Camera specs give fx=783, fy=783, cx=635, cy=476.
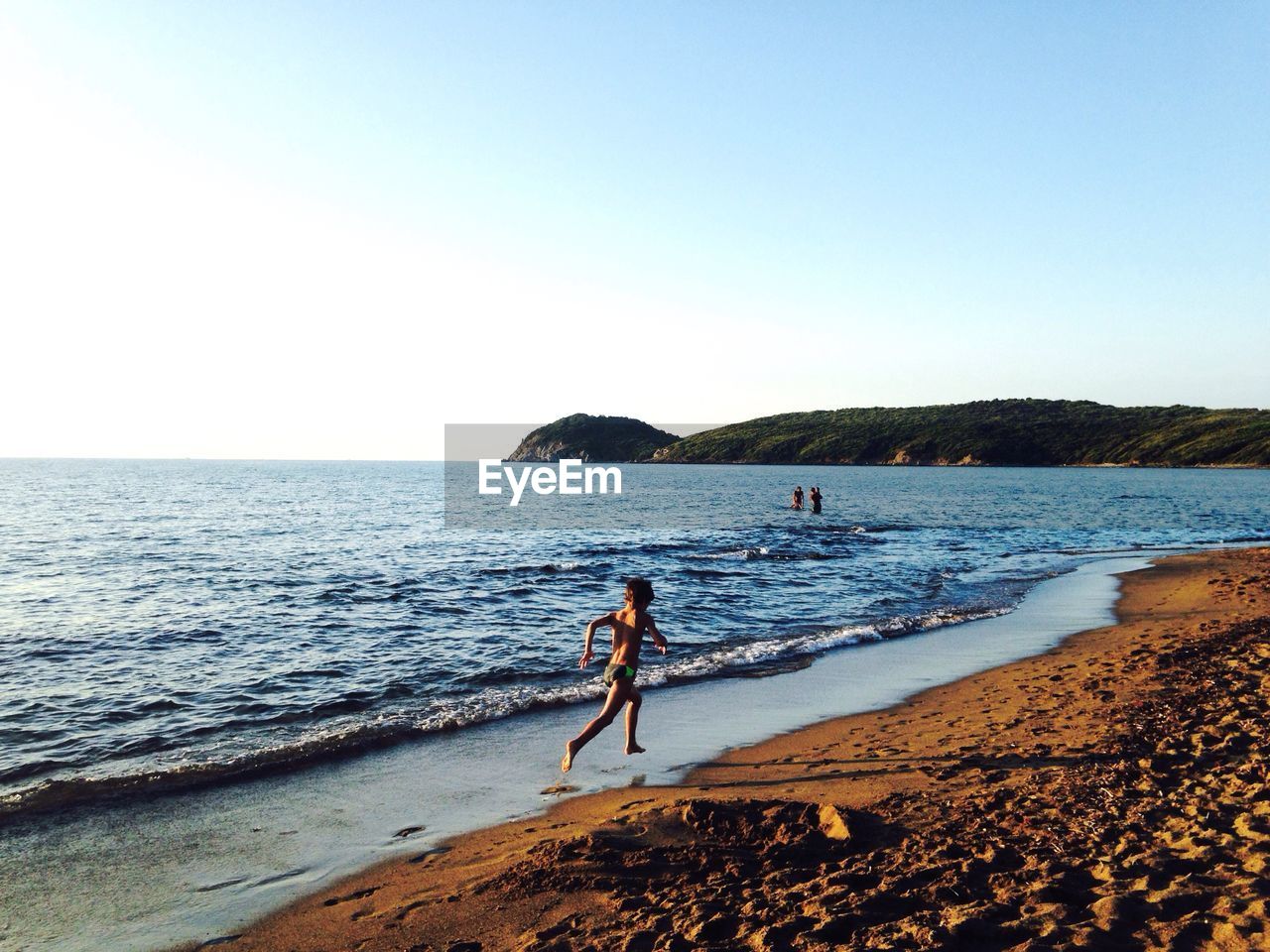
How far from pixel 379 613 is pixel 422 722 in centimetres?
915

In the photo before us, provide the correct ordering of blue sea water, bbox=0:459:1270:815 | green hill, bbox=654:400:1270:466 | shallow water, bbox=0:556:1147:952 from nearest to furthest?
shallow water, bbox=0:556:1147:952
blue sea water, bbox=0:459:1270:815
green hill, bbox=654:400:1270:466

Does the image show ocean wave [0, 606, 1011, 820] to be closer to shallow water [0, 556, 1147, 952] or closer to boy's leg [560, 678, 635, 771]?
shallow water [0, 556, 1147, 952]

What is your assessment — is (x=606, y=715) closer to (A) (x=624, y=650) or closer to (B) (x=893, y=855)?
(A) (x=624, y=650)

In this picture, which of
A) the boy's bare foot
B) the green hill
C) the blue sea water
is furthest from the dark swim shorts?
the green hill

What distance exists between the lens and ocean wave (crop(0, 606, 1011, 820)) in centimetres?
902

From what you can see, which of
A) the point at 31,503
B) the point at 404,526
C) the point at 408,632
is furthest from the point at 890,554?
the point at 31,503

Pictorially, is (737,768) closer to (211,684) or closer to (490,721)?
(490,721)

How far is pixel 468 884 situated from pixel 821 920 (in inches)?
115

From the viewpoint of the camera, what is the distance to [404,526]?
1911 inches

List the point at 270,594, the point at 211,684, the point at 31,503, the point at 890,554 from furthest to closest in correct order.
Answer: the point at 31,503 → the point at 890,554 → the point at 270,594 → the point at 211,684

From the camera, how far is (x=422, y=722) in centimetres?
1134

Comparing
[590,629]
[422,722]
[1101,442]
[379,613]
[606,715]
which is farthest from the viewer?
[1101,442]

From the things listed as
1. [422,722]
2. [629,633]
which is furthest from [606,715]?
[422,722]

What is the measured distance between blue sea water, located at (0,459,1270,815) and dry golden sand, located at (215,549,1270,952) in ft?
14.5
